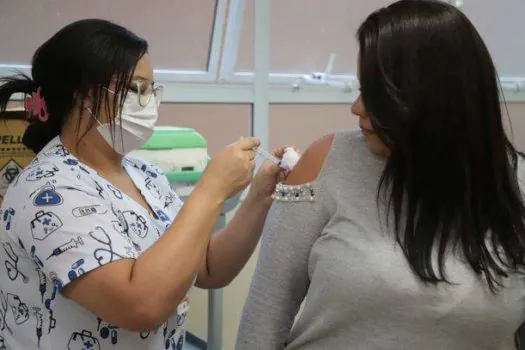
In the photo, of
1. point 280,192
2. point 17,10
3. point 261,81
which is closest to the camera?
point 280,192

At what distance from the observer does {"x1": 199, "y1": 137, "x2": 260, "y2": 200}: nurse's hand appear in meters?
1.26

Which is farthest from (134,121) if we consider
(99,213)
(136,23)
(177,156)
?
(136,23)

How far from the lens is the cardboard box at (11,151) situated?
1628 mm

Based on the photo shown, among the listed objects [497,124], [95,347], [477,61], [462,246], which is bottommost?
[95,347]

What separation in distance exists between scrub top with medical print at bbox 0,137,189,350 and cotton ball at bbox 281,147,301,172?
1.01 ft

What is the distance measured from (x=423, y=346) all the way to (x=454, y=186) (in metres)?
0.30

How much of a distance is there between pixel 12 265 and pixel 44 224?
177 mm

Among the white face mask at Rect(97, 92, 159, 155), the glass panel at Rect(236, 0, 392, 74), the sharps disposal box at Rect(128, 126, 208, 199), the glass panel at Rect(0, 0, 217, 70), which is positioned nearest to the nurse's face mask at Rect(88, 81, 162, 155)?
the white face mask at Rect(97, 92, 159, 155)

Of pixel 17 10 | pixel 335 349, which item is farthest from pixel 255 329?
pixel 17 10

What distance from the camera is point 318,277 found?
1.09 metres

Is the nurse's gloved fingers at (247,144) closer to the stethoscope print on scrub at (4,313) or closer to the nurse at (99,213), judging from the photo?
the nurse at (99,213)

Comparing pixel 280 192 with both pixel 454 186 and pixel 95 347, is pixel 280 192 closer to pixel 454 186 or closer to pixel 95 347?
pixel 454 186

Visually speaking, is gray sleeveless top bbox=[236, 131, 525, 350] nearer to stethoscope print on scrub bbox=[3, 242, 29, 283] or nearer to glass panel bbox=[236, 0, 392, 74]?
stethoscope print on scrub bbox=[3, 242, 29, 283]

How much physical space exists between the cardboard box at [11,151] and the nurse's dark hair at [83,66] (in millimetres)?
326
